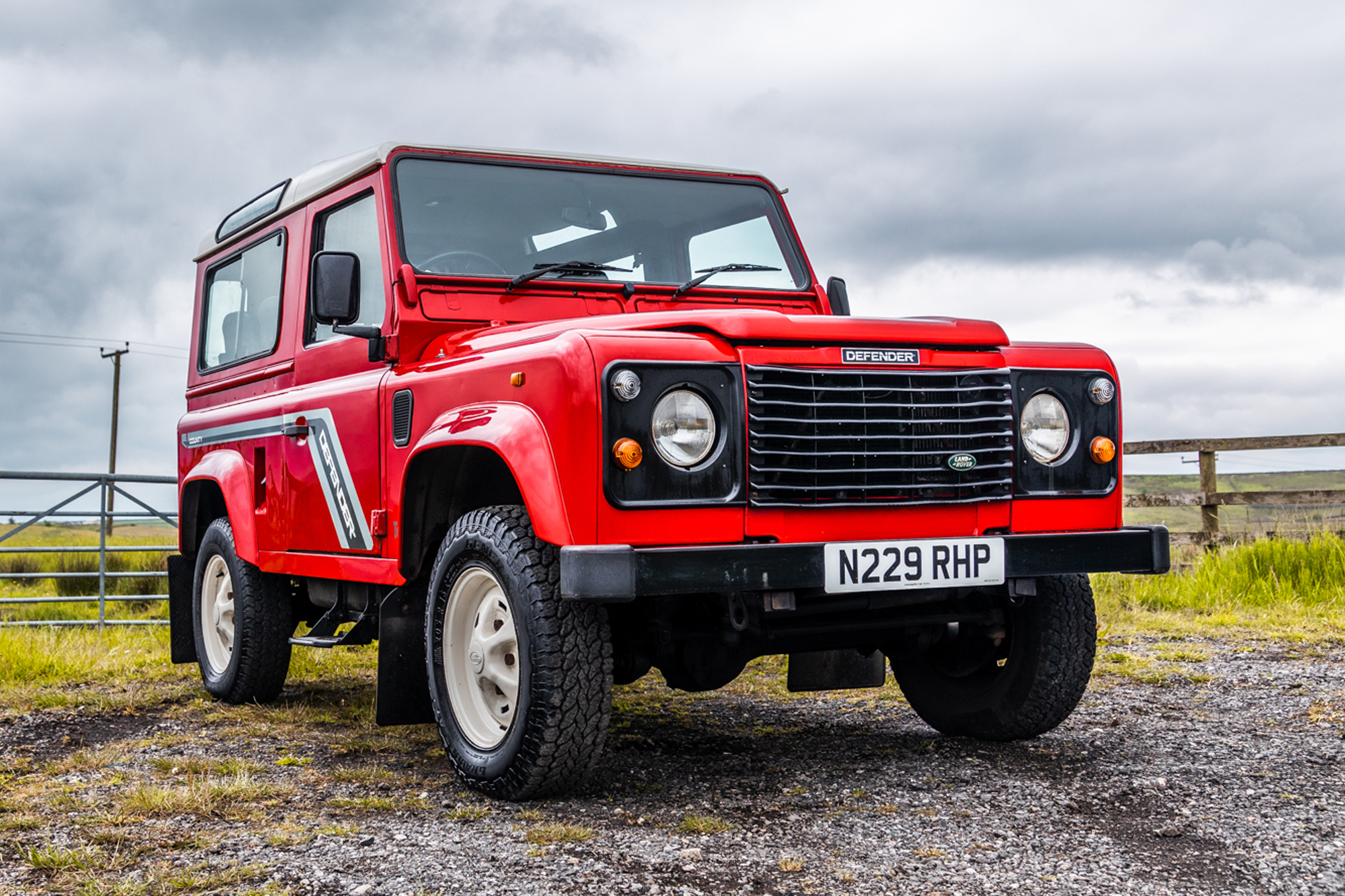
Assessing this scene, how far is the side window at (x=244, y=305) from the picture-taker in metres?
6.03

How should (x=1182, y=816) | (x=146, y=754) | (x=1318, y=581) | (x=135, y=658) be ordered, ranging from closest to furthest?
(x=1182, y=816), (x=146, y=754), (x=135, y=658), (x=1318, y=581)

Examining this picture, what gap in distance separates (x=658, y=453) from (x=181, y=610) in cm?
429

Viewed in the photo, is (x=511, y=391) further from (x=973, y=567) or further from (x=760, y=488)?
(x=973, y=567)

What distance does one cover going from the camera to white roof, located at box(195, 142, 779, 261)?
5090 millimetres

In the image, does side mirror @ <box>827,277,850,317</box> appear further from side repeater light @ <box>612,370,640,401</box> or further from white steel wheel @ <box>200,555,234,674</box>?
white steel wheel @ <box>200,555,234,674</box>

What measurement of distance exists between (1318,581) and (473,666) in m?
7.59

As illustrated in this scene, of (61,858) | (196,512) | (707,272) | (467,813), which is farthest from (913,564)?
(196,512)

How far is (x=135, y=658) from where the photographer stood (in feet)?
25.4

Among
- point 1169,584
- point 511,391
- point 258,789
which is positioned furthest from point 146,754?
point 1169,584

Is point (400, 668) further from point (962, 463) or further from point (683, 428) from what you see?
point (962, 463)

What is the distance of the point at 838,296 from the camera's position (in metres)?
5.62

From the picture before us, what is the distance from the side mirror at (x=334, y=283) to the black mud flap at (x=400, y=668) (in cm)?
108

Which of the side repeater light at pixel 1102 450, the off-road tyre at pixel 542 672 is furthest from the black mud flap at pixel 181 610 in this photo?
the side repeater light at pixel 1102 450

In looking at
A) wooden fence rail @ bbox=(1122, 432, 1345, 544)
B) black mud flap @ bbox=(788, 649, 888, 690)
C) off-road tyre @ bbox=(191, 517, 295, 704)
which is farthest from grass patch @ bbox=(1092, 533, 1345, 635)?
off-road tyre @ bbox=(191, 517, 295, 704)
